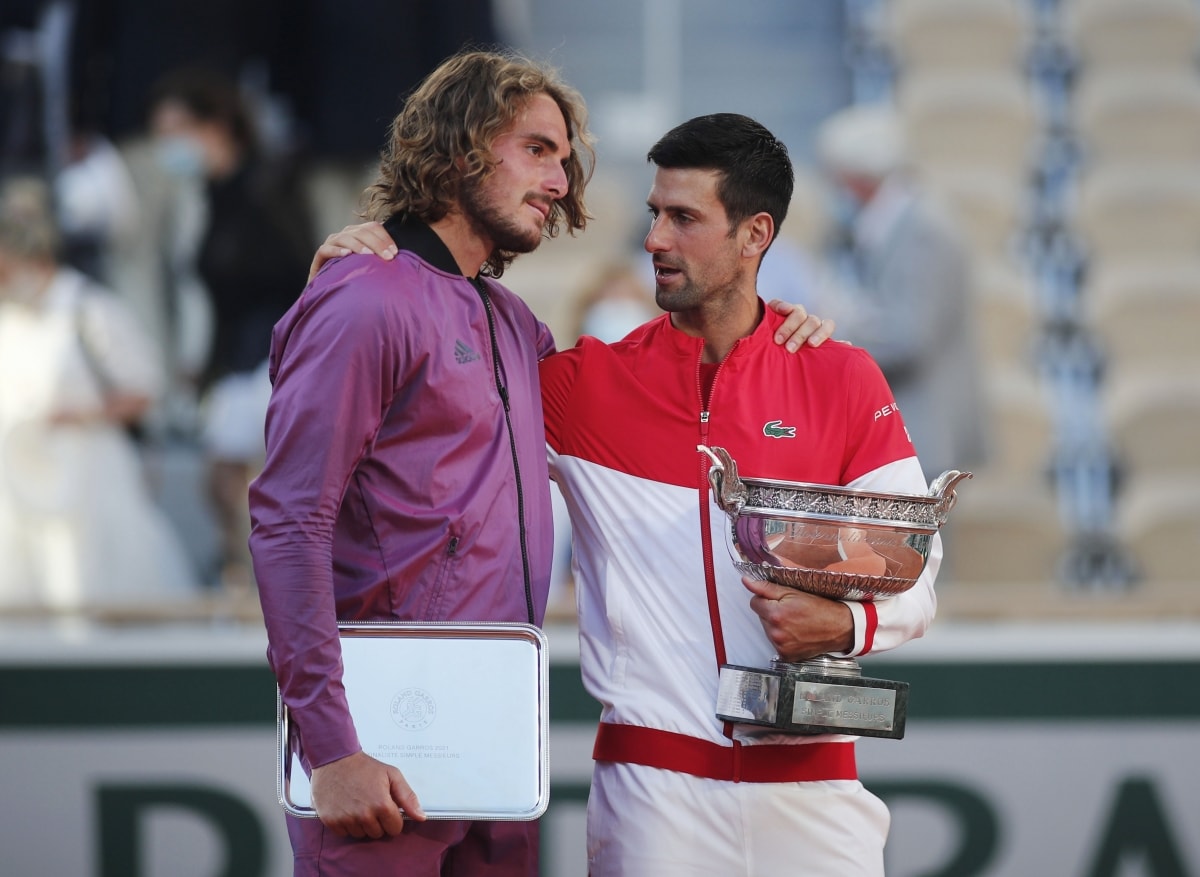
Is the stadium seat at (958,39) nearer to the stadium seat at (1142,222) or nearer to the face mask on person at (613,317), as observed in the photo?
the stadium seat at (1142,222)

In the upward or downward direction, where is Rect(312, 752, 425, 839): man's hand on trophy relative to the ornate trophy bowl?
downward

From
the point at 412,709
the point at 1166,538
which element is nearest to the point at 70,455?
the point at 412,709

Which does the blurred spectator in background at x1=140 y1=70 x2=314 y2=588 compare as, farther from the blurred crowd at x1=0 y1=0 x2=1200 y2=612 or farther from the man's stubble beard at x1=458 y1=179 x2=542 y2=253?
the man's stubble beard at x1=458 y1=179 x2=542 y2=253

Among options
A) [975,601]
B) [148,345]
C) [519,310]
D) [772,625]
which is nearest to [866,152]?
[975,601]

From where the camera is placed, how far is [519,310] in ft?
9.54

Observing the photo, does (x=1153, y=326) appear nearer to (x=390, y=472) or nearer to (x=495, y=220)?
(x=495, y=220)

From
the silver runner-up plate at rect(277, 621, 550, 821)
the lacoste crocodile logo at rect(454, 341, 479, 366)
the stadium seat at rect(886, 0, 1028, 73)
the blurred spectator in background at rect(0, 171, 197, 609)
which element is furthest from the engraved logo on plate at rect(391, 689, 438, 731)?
the stadium seat at rect(886, 0, 1028, 73)

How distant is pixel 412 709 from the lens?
2.52 m

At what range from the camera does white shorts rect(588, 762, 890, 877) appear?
8.88 ft

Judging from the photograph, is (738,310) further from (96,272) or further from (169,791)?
(96,272)

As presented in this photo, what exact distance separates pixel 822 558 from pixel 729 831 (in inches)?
18.4

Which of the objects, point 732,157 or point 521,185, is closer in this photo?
point 521,185

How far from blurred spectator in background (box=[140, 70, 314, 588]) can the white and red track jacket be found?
7.05ft

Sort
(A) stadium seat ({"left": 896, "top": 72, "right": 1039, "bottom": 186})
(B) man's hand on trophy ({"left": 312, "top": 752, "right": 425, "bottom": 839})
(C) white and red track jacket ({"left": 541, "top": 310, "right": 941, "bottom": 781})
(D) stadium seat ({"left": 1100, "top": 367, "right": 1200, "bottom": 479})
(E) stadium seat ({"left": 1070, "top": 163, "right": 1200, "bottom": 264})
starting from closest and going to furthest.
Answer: (B) man's hand on trophy ({"left": 312, "top": 752, "right": 425, "bottom": 839}) → (C) white and red track jacket ({"left": 541, "top": 310, "right": 941, "bottom": 781}) → (D) stadium seat ({"left": 1100, "top": 367, "right": 1200, "bottom": 479}) → (E) stadium seat ({"left": 1070, "top": 163, "right": 1200, "bottom": 264}) → (A) stadium seat ({"left": 896, "top": 72, "right": 1039, "bottom": 186})
